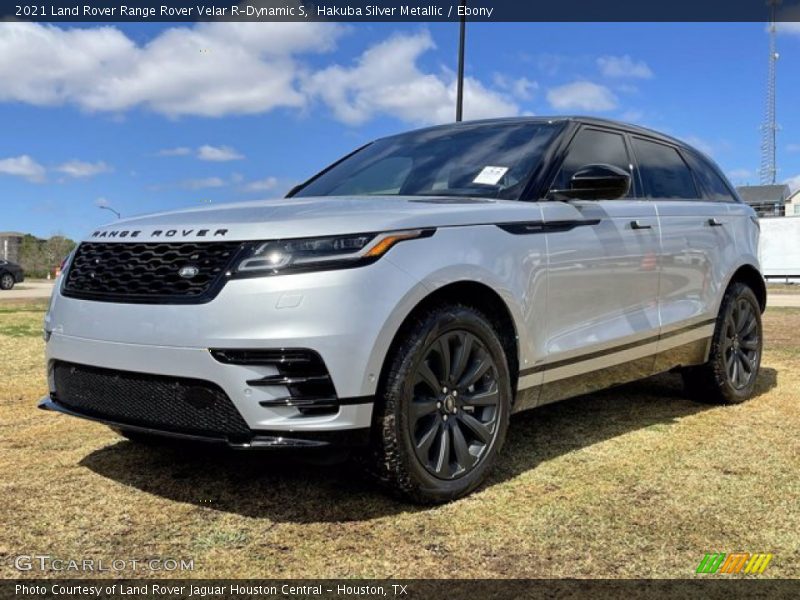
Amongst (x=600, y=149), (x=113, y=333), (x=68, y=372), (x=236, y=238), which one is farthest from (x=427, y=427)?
(x=600, y=149)

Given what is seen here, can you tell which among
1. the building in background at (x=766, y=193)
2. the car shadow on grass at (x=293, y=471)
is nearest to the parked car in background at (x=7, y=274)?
the car shadow on grass at (x=293, y=471)

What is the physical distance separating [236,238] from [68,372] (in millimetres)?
1062

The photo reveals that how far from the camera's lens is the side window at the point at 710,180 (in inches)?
214

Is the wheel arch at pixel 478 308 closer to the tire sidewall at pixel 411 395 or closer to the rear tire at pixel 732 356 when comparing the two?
the tire sidewall at pixel 411 395

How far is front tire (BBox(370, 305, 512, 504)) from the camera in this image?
3.02 meters

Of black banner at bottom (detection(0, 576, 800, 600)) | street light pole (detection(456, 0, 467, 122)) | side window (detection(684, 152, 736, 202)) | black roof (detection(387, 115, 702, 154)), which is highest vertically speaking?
street light pole (detection(456, 0, 467, 122))

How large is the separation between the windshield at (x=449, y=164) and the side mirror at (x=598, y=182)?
0.86 feet

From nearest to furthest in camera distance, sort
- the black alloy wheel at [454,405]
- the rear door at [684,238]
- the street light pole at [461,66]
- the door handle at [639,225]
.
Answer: the black alloy wheel at [454,405], the door handle at [639,225], the rear door at [684,238], the street light pole at [461,66]

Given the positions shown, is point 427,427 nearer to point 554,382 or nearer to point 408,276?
point 408,276

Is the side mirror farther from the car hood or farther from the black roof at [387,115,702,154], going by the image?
the black roof at [387,115,702,154]

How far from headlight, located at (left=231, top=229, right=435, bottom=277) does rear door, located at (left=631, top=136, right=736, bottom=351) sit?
2.35 metres

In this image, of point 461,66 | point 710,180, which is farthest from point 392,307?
point 461,66

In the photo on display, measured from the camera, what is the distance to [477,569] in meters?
2.65

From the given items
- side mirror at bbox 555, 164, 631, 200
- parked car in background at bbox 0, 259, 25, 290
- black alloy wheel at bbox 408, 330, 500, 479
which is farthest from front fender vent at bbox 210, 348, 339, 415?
parked car in background at bbox 0, 259, 25, 290
